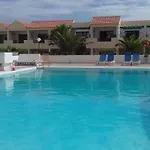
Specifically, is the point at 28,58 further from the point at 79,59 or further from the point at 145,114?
the point at 145,114

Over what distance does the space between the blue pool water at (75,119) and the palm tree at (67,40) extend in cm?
2264

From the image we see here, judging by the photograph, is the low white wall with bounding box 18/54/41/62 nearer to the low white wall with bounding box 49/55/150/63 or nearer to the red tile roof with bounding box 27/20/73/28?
the low white wall with bounding box 49/55/150/63

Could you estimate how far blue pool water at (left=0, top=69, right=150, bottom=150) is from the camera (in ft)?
23.2

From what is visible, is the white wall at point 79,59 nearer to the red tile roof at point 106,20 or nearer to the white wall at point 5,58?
the red tile roof at point 106,20

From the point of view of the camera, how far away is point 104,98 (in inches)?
500

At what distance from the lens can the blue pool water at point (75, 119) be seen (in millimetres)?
7059

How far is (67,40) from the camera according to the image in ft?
122

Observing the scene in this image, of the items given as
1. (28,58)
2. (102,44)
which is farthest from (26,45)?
(28,58)

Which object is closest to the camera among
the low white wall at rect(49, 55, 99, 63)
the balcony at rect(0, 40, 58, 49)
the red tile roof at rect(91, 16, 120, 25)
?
the low white wall at rect(49, 55, 99, 63)

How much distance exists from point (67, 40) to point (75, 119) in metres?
28.6

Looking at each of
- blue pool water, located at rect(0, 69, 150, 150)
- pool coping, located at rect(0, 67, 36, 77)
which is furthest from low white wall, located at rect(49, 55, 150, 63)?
blue pool water, located at rect(0, 69, 150, 150)

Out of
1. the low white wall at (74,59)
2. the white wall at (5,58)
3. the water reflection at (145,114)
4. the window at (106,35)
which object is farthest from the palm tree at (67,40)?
the water reflection at (145,114)

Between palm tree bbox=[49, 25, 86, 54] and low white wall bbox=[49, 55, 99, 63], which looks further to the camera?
palm tree bbox=[49, 25, 86, 54]

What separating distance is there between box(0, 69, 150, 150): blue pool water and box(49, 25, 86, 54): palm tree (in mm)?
22636
